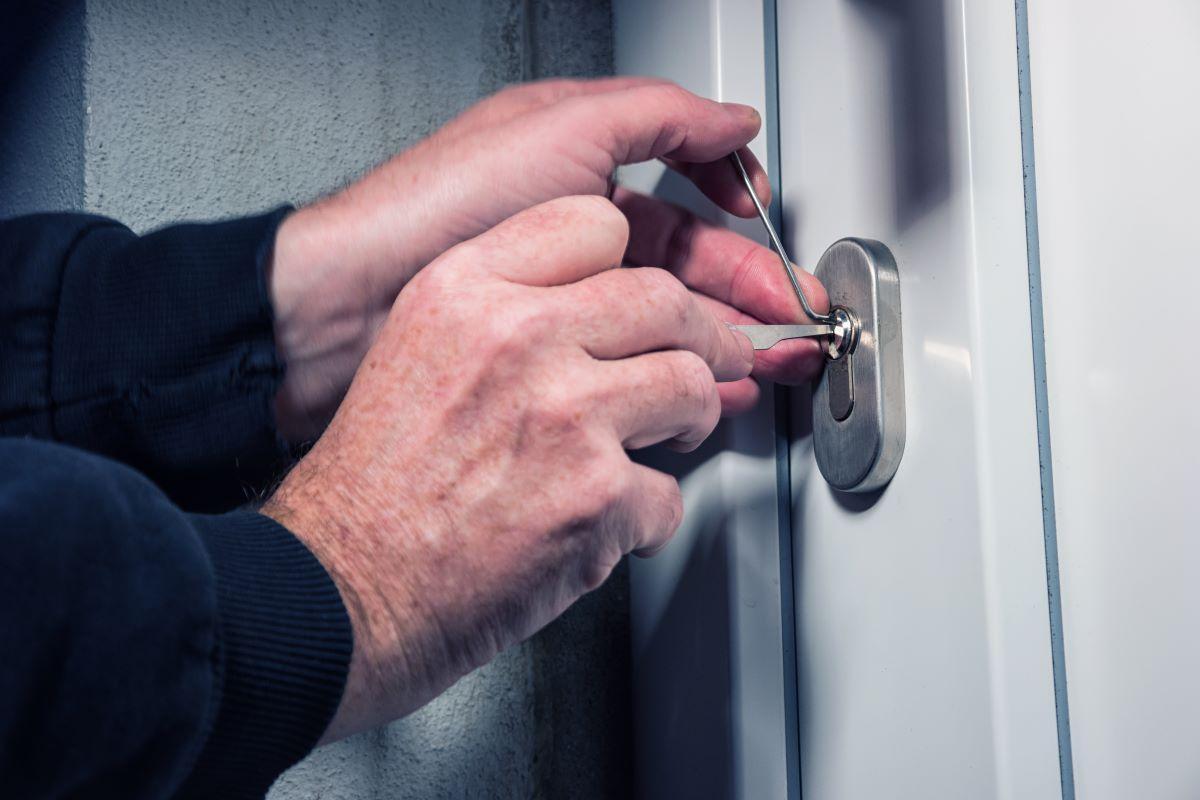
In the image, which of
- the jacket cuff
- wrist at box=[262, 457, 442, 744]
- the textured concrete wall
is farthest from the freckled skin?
the textured concrete wall

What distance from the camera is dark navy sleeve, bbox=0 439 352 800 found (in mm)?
304

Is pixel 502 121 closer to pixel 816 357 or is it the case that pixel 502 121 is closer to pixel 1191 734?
pixel 816 357

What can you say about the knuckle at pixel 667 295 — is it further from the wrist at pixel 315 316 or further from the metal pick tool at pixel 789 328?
the wrist at pixel 315 316

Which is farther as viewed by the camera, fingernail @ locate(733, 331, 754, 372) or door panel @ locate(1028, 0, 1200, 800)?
fingernail @ locate(733, 331, 754, 372)

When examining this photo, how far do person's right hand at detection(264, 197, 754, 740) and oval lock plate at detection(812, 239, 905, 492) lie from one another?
0.27 feet

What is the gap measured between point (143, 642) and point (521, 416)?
0.19 metres

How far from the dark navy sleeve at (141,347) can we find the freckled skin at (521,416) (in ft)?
0.40

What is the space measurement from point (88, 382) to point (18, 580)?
0.90 ft

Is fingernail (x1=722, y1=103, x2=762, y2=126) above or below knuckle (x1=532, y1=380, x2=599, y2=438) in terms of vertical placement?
above

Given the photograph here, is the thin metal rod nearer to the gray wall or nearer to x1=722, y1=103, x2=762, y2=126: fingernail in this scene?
x1=722, y1=103, x2=762, y2=126: fingernail

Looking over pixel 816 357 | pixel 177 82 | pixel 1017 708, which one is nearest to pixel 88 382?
pixel 177 82

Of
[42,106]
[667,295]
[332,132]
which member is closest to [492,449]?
[667,295]

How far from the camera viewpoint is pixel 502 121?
579mm

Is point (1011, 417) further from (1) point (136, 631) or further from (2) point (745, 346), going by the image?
(1) point (136, 631)
